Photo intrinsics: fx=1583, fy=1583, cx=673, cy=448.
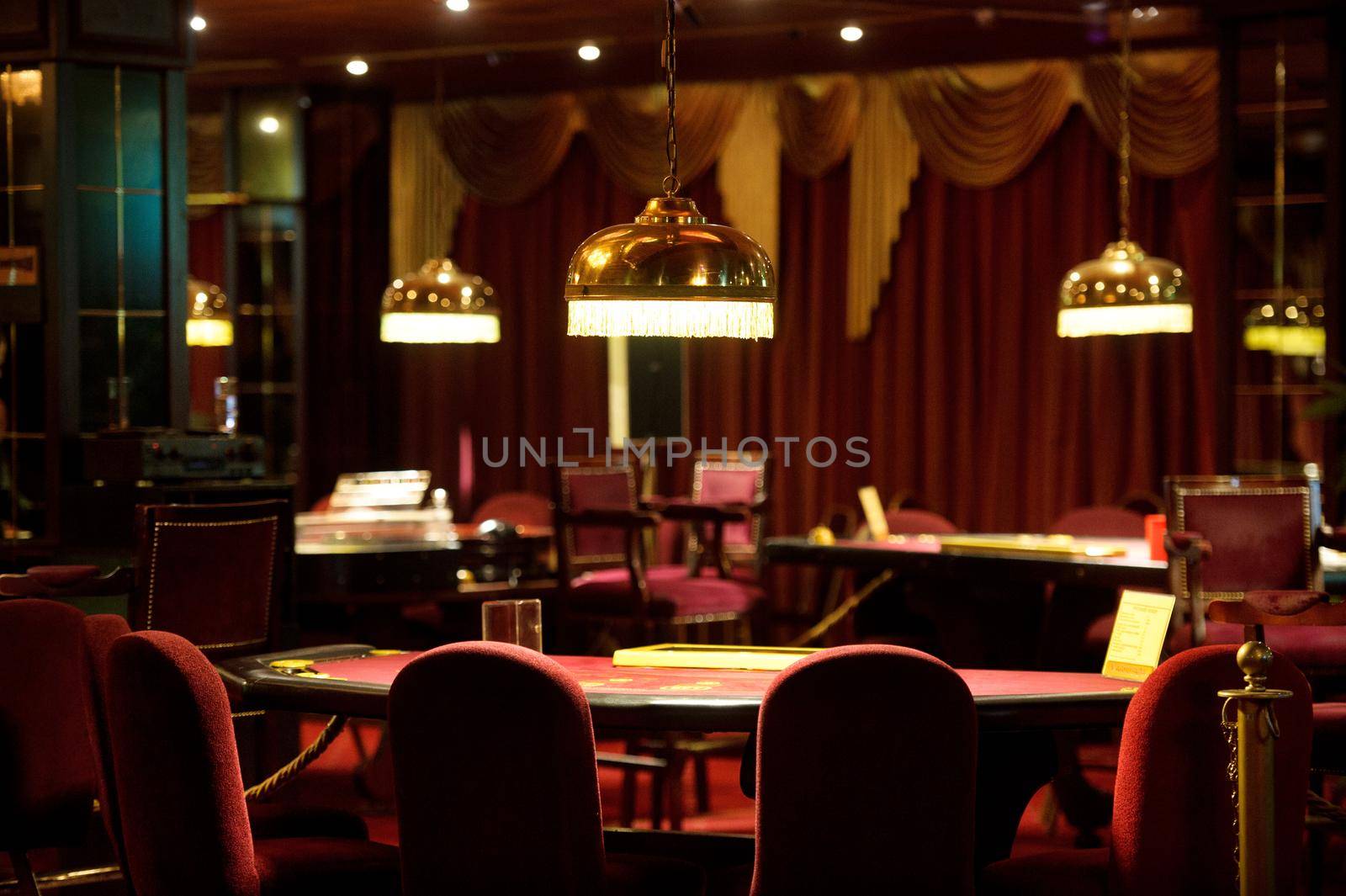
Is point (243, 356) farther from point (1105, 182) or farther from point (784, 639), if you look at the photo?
point (1105, 182)

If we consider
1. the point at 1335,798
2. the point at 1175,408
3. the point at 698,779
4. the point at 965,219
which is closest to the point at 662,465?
the point at 965,219

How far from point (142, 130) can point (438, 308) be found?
4.00ft

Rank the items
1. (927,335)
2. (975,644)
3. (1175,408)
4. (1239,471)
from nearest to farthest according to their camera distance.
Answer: (975,644) < (1239,471) < (1175,408) < (927,335)

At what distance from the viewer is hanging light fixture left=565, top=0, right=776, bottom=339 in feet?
9.28

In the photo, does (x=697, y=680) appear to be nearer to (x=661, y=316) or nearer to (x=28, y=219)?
(x=661, y=316)

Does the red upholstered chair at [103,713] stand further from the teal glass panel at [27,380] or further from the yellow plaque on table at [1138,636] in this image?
the teal glass panel at [27,380]

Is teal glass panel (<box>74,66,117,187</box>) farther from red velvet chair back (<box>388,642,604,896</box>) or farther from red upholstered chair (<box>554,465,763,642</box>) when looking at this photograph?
red velvet chair back (<box>388,642,604,896</box>)

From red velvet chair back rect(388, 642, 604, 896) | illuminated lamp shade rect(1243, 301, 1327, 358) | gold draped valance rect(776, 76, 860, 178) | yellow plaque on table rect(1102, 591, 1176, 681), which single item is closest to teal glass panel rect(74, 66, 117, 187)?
gold draped valance rect(776, 76, 860, 178)

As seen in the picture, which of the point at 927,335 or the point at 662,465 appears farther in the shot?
the point at 662,465

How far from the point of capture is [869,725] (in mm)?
2367

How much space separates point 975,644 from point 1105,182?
265cm

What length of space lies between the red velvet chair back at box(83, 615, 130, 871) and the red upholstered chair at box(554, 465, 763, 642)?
2808 millimetres

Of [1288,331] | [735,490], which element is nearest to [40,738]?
[735,490]

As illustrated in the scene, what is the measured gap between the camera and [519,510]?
23.7 feet
